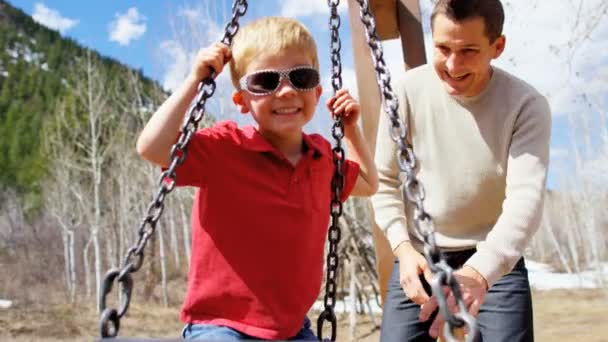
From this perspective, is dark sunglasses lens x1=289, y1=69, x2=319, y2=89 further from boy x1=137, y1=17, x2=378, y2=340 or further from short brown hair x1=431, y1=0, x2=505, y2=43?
short brown hair x1=431, y1=0, x2=505, y2=43

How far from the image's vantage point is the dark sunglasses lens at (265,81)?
161cm

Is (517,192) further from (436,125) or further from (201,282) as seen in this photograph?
(201,282)

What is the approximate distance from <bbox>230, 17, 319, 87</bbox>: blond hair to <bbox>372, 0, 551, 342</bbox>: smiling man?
1.04 ft

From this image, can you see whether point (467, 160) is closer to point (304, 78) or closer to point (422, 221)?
point (304, 78)

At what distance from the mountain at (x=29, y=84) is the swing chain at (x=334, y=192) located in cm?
1915

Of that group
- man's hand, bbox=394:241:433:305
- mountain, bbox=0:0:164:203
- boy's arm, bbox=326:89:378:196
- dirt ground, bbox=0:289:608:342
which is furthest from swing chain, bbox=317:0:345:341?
mountain, bbox=0:0:164:203

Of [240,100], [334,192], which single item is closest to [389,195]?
[334,192]

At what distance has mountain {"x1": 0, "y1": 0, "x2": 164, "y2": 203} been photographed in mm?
33219

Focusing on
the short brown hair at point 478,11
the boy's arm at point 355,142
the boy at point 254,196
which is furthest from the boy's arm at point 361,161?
the short brown hair at point 478,11

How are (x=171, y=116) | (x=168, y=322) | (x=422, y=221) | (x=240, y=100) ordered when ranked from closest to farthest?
1. (x=422, y=221)
2. (x=171, y=116)
3. (x=240, y=100)
4. (x=168, y=322)

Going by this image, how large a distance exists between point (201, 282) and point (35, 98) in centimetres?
4558

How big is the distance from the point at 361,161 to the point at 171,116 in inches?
26.2

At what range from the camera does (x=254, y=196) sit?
1646mm

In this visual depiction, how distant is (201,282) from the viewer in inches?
63.1
